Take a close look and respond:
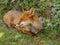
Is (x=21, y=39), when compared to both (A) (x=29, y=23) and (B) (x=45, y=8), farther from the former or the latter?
(B) (x=45, y=8)

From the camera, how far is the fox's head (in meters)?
6.99

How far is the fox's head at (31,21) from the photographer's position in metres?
6.99

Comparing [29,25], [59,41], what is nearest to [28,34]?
[29,25]

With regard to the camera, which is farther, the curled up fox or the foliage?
the foliage

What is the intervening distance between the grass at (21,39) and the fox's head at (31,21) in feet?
0.63

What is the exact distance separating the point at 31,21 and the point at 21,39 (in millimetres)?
530

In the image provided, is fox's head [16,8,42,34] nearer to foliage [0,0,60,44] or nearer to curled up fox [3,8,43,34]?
curled up fox [3,8,43,34]

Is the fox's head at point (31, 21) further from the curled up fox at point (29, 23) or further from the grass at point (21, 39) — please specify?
the grass at point (21, 39)

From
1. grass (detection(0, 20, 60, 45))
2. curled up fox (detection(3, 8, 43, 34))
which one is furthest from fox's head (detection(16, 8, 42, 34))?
grass (detection(0, 20, 60, 45))

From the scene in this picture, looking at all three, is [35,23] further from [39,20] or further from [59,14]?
[59,14]

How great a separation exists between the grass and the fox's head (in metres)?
0.19

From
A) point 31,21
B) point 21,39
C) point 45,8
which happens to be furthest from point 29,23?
point 45,8

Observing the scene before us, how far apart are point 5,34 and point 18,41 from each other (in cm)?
46

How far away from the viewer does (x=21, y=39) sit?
6844mm
